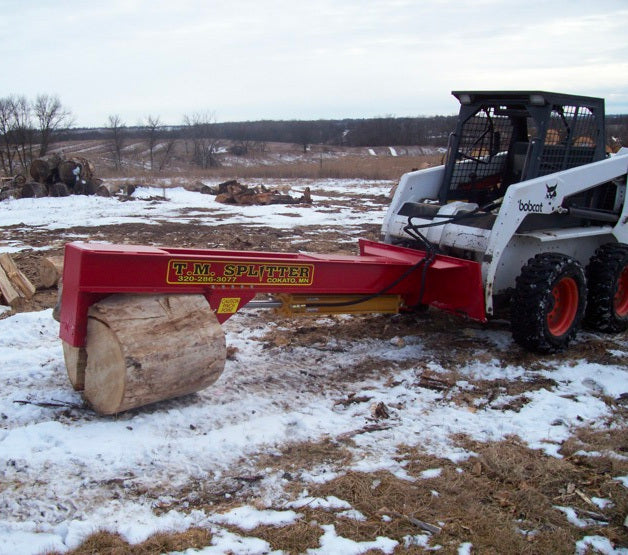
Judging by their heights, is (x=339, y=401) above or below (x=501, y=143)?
below

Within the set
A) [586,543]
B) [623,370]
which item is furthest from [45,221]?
[586,543]

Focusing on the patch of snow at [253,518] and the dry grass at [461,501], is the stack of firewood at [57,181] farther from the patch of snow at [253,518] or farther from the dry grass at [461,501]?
the patch of snow at [253,518]

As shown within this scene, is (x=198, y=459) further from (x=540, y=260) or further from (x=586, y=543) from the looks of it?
(x=540, y=260)

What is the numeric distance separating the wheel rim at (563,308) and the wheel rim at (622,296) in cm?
100

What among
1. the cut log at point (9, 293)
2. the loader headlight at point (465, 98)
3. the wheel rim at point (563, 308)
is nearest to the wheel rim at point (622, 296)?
the wheel rim at point (563, 308)

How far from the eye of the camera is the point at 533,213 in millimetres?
5566

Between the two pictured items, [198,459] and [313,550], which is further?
[198,459]

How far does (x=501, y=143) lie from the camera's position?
6871mm

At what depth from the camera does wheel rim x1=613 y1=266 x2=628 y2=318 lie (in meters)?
6.52

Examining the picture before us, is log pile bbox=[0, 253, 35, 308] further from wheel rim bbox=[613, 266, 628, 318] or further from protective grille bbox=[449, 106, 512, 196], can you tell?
wheel rim bbox=[613, 266, 628, 318]

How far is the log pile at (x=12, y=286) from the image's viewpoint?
22.4 feet

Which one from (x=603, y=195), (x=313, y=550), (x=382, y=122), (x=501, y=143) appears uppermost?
(x=382, y=122)

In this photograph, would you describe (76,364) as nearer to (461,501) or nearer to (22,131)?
(461,501)

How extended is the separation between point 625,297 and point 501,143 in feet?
6.91
